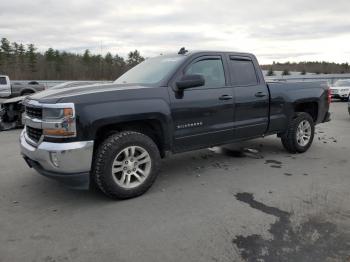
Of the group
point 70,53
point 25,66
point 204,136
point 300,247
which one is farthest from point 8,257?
point 70,53

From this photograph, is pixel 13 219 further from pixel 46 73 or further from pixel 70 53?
pixel 70 53

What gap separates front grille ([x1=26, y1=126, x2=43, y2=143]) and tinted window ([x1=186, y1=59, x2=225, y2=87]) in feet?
7.03

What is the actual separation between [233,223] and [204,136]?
1.75 meters

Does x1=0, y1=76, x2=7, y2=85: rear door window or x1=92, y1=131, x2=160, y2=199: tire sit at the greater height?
x1=0, y1=76, x2=7, y2=85: rear door window

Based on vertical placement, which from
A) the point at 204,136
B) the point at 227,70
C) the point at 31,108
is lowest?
the point at 204,136

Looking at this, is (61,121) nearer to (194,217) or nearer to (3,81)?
(194,217)

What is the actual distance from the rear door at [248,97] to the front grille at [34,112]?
2.83 m

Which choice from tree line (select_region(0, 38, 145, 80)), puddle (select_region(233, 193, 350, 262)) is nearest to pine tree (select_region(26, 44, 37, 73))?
tree line (select_region(0, 38, 145, 80))

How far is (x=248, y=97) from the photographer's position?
5773mm

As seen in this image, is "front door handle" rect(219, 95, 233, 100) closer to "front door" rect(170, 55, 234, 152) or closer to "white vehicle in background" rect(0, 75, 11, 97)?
"front door" rect(170, 55, 234, 152)

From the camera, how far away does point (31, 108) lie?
440 cm

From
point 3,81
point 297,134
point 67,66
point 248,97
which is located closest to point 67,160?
point 248,97

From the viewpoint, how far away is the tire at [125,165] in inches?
166

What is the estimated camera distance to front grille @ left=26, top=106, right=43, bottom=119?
4207 mm
